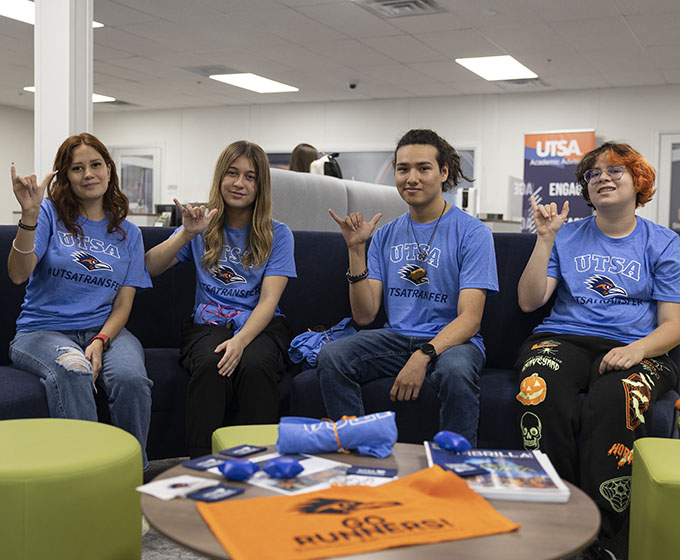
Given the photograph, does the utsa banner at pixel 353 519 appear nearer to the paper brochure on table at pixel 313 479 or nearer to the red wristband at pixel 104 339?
the paper brochure on table at pixel 313 479

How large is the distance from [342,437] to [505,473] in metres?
0.34

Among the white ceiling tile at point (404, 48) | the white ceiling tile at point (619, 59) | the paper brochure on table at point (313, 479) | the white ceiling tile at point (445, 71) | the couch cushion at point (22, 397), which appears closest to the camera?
the paper brochure on table at point (313, 479)

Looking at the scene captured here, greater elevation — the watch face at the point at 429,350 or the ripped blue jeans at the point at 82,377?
the watch face at the point at 429,350

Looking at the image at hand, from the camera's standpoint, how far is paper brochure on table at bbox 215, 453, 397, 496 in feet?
4.34

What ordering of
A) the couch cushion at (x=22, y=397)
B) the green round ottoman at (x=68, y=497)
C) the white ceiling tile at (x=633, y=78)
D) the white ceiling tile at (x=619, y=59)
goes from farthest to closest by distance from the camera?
the white ceiling tile at (x=633, y=78) → the white ceiling tile at (x=619, y=59) → the couch cushion at (x=22, y=397) → the green round ottoman at (x=68, y=497)

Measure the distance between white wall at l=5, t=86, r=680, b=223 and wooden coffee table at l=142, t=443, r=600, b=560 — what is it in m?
8.64

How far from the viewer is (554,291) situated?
2760 millimetres

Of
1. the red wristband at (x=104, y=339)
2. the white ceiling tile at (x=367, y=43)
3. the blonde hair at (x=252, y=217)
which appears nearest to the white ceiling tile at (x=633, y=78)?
the white ceiling tile at (x=367, y=43)

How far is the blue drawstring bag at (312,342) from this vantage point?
265 centimetres

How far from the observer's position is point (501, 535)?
1.15 metres

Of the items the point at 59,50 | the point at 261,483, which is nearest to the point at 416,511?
the point at 261,483

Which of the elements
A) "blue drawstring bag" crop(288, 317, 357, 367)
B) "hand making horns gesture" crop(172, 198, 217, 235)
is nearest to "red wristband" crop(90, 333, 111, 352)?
"hand making horns gesture" crop(172, 198, 217, 235)

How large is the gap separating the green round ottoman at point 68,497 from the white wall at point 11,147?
12.1m

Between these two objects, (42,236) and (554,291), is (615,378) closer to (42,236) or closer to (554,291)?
(554,291)
